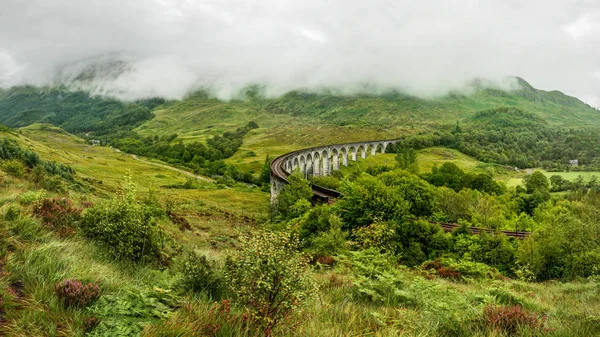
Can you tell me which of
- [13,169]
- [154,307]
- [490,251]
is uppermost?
[154,307]

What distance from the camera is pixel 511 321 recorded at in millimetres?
6660

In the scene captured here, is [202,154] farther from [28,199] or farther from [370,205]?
[28,199]

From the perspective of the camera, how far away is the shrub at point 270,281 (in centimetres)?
557

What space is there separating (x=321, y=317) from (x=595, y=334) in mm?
4996

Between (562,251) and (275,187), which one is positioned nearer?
(562,251)

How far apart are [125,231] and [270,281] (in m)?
7.22

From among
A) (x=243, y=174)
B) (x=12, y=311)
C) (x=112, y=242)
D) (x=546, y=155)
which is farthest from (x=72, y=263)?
(x=546, y=155)

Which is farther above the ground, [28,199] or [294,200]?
[28,199]

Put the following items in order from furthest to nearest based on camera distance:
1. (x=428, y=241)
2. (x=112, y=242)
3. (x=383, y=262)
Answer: (x=428, y=241) < (x=383, y=262) < (x=112, y=242)

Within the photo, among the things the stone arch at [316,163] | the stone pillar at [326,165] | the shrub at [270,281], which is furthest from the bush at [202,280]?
the stone pillar at [326,165]

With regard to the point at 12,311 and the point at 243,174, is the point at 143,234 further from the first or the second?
the point at 243,174

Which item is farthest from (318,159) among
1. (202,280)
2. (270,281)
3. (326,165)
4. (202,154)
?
(270,281)

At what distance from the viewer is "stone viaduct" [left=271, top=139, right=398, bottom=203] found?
294 feet

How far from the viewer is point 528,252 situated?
99.7 ft
